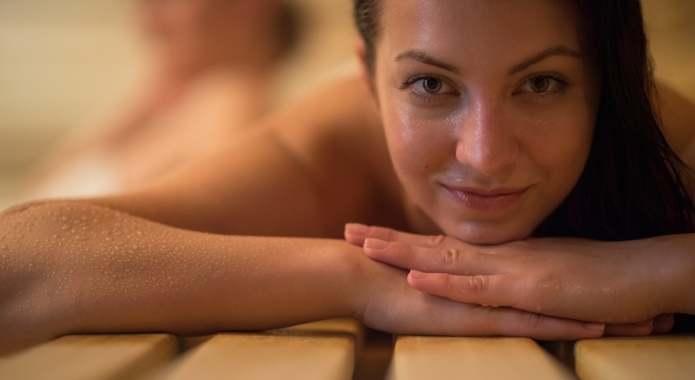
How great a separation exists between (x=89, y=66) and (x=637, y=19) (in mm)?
2258

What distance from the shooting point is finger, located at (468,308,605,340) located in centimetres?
77

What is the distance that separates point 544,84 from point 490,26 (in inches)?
4.2

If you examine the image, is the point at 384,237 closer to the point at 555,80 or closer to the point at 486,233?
the point at 486,233

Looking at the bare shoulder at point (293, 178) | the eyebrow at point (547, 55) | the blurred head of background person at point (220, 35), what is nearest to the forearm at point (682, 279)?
the eyebrow at point (547, 55)

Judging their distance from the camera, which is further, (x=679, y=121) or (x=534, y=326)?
(x=679, y=121)

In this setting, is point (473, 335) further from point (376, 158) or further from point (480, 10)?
point (376, 158)

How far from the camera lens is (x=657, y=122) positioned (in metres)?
0.98

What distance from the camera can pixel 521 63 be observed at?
31.3 inches

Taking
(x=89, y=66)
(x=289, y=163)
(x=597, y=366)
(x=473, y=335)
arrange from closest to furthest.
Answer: (x=597, y=366) < (x=473, y=335) < (x=289, y=163) < (x=89, y=66)

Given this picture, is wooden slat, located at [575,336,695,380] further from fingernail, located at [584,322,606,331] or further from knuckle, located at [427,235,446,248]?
knuckle, located at [427,235,446,248]

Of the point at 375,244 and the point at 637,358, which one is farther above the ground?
the point at 375,244

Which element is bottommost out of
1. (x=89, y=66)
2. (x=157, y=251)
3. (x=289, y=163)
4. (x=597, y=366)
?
(x=597, y=366)

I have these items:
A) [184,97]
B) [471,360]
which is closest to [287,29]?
[184,97]

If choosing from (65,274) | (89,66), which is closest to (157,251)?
(65,274)
